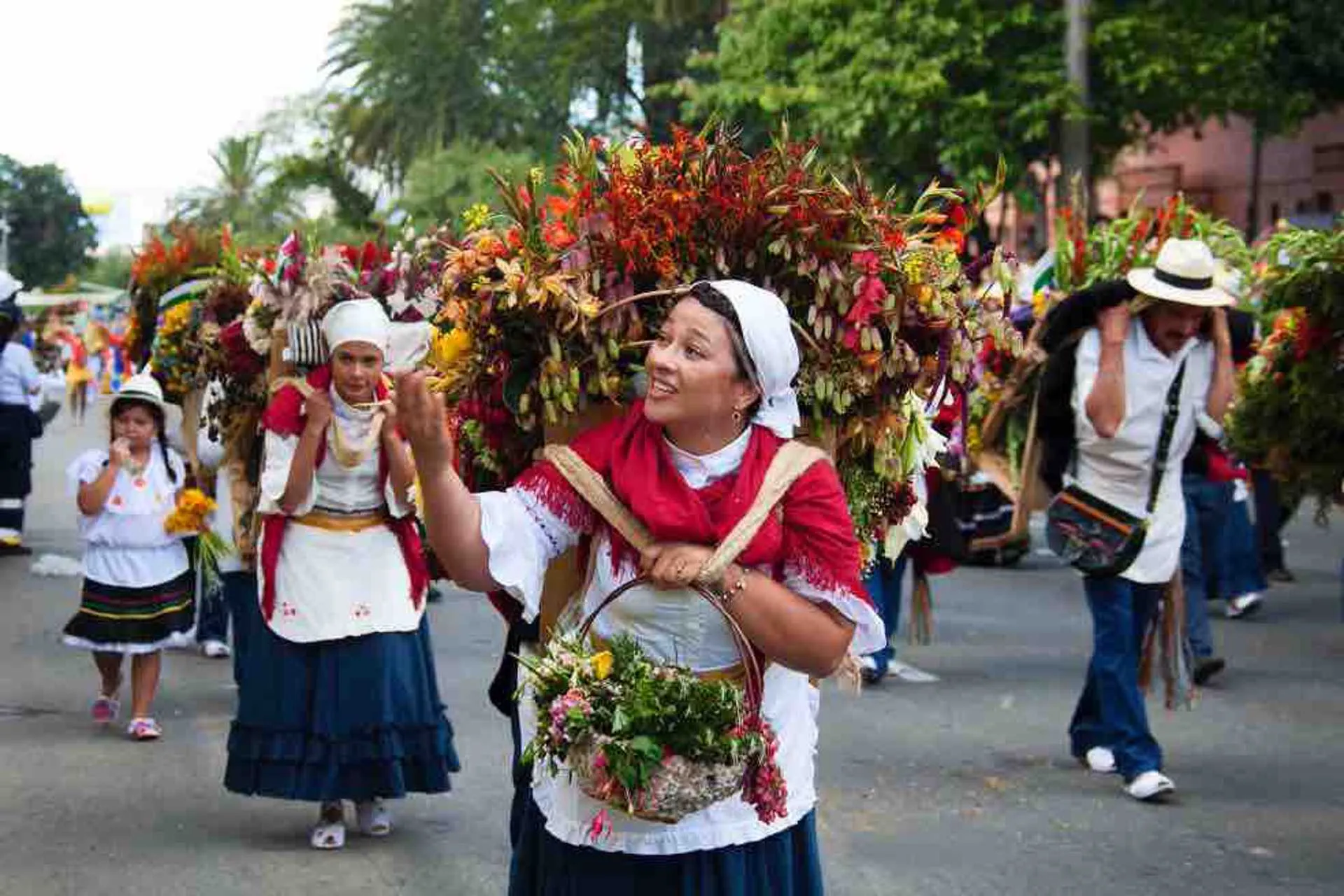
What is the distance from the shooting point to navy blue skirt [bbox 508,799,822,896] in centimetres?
438

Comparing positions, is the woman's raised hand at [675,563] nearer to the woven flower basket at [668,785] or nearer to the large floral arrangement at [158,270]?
the woven flower basket at [668,785]

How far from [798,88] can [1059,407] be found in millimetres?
18258

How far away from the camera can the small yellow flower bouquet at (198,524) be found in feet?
32.5

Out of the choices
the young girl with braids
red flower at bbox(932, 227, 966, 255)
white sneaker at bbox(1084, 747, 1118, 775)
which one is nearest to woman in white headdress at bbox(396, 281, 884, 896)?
red flower at bbox(932, 227, 966, 255)

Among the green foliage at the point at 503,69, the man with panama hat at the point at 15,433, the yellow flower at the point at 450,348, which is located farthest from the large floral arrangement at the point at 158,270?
the green foliage at the point at 503,69

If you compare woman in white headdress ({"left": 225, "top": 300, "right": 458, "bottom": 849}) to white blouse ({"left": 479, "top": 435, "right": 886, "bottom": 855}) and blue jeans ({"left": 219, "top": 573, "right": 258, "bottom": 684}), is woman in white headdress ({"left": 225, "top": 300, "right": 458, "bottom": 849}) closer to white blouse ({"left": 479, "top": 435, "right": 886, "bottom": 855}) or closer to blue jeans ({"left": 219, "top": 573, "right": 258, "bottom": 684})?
blue jeans ({"left": 219, "top": 573, "right": 258, "bottom": 684})

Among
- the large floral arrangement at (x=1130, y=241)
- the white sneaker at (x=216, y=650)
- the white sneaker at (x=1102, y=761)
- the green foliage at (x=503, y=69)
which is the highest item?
the green foliage at (x=503, y=69)

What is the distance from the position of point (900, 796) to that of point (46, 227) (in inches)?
3008

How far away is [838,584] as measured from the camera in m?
4.28

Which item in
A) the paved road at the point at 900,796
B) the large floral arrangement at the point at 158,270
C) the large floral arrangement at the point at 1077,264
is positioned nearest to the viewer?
the paved road at the point at 900,796

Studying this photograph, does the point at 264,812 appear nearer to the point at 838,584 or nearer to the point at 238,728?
the point at 238,728

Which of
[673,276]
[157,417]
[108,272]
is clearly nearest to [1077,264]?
[157,417]

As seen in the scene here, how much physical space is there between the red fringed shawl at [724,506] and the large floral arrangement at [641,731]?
0.27 m

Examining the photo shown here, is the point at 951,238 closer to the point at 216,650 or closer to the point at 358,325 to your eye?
the point at 358,325
